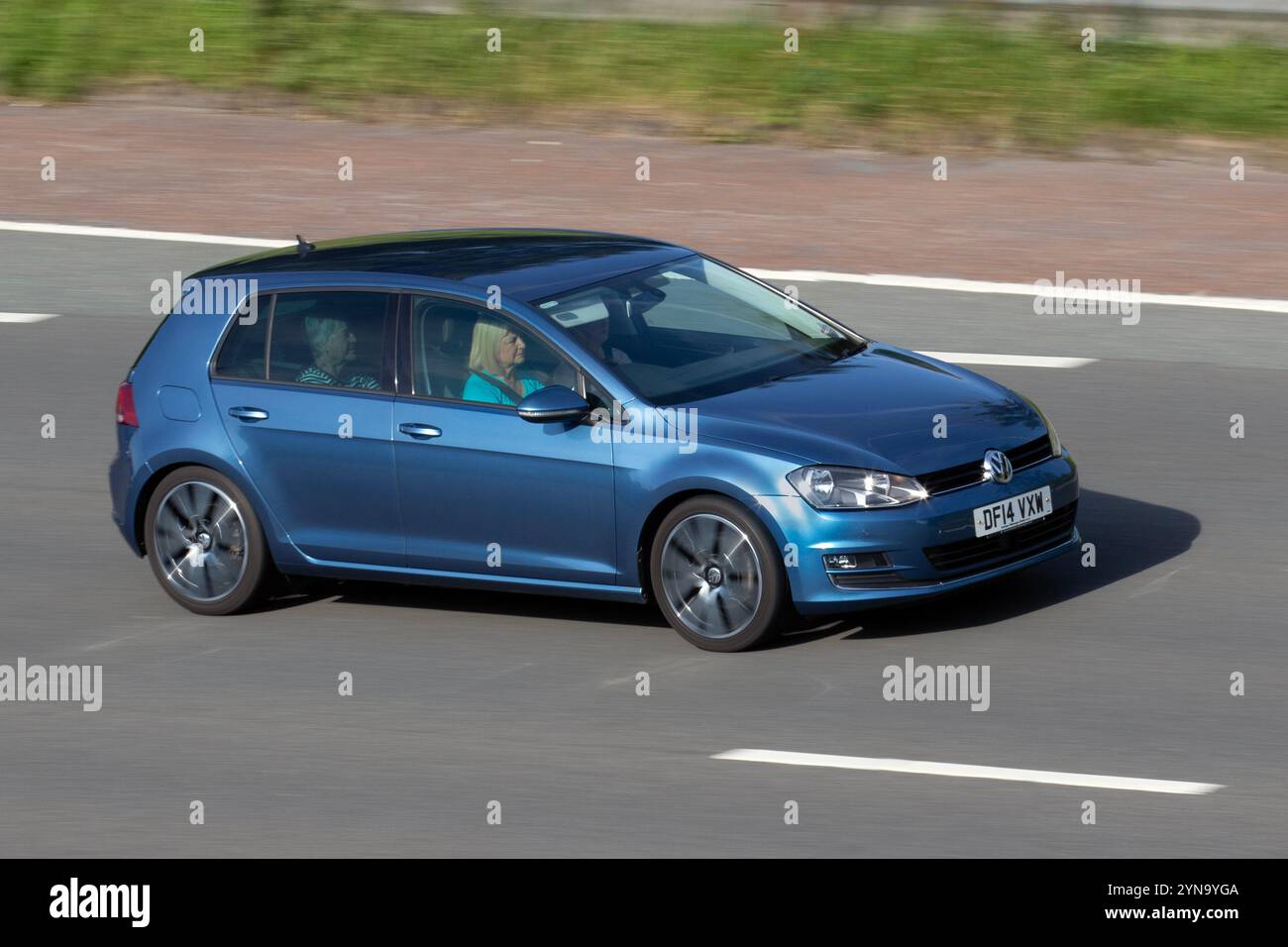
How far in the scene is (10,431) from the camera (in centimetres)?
1305

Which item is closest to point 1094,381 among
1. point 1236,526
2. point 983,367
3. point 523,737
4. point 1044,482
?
point 983,367

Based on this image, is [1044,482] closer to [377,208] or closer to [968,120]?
[377,208]

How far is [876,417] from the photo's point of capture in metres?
8.93

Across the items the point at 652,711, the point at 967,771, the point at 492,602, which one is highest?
the point at 492,602

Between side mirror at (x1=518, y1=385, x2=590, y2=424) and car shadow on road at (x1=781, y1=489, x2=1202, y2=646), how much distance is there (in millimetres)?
1278

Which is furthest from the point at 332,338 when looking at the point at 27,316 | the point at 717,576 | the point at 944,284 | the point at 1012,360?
the point at 27,316

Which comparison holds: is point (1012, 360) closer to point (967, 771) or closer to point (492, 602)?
point (492, 602)

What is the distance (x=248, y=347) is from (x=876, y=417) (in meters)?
2.92

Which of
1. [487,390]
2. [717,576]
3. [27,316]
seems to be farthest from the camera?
[27,316]

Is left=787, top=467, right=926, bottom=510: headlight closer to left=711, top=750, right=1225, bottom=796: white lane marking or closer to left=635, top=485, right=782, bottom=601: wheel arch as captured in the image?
left=635, top=485, right=782, bottom=601: wheel arch

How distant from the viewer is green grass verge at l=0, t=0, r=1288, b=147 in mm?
20266

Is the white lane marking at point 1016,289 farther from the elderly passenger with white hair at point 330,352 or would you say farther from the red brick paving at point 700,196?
the elderly passenger with white hair at point 330,352

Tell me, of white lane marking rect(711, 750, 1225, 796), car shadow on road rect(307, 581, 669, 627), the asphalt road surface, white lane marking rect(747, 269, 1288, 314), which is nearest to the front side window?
car shadow on road rect(307, 581, 669, 627)

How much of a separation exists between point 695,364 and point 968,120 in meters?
11.7
